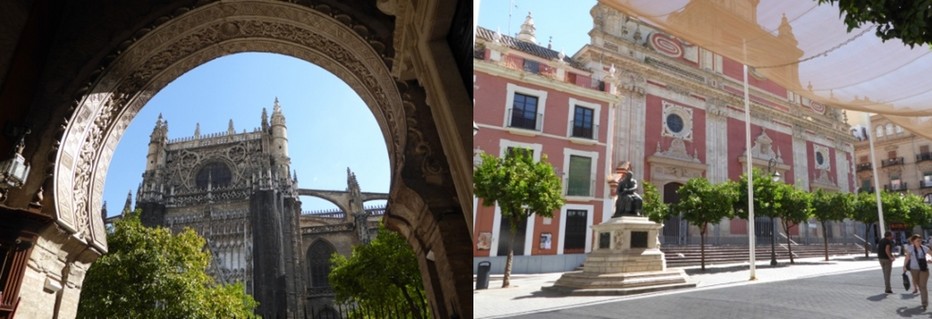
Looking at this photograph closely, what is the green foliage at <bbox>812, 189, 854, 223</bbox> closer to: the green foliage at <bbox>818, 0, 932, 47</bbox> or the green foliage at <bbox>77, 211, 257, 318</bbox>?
the green foliage at <bbox>818, 0, 932, 47</bbox>

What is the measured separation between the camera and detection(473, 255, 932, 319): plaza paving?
1367mm

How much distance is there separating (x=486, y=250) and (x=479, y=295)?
108 mm

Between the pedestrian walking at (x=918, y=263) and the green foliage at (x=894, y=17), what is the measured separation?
1.84ft

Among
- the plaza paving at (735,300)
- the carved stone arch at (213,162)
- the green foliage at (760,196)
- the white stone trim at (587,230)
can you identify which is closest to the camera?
the plaza paving at (735,300)

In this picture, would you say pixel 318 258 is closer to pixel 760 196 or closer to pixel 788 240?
pixel 788 240

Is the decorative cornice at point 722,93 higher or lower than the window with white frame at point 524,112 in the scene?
higher

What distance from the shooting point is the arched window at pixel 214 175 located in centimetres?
4559

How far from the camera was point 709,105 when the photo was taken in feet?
6.10

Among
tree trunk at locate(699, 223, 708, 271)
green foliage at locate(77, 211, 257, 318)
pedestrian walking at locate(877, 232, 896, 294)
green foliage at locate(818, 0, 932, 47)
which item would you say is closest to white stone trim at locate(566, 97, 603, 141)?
tree trunk at locate(699, 223, 708, 271)

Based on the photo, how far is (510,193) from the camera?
1.44 metres

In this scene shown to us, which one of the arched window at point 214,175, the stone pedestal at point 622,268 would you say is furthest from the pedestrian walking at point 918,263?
the arched window at point 214,175

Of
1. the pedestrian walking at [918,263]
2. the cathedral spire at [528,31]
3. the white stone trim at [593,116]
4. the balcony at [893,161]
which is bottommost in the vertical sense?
the pedestrian walking at [918,263]

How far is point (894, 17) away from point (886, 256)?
71 cm

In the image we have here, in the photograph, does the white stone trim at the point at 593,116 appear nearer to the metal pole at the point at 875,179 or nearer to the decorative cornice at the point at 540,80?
the decorative cornice at the point at 540,80
